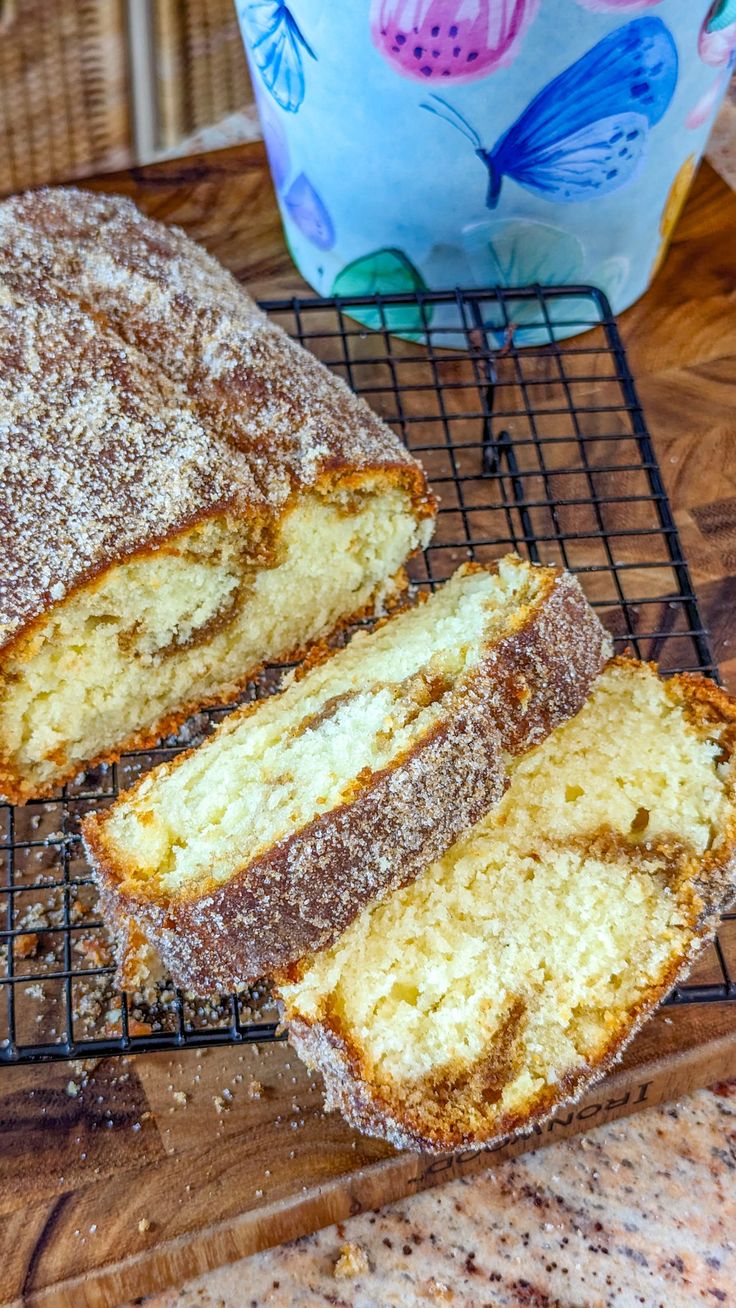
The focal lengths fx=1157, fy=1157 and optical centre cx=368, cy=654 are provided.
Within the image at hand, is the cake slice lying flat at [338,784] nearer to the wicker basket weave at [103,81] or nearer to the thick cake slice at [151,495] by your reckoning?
the thick cake slice at [151,495]

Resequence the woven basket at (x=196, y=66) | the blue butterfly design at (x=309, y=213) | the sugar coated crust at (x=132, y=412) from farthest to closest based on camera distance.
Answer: the woven basket at (x=196, y=66) → the blue butterfly design at (x=309, y=213) → the sugar coated crust at (x=132, y=412)

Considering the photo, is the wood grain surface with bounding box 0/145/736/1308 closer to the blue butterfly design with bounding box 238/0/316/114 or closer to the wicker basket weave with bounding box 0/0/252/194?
the blue butterfly design with bounding box 238/0/316/114

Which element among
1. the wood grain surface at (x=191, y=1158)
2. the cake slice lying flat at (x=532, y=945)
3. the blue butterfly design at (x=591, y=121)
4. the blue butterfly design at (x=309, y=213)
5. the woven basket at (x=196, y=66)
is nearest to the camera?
the cake slice lying flat at (x=532, y=945)

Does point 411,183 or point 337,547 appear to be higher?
point 411,183

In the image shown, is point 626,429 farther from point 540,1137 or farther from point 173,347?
point 540,1137

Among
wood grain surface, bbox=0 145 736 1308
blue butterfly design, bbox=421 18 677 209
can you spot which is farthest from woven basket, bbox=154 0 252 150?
wood grain surface, bbox=0 145 736 1308

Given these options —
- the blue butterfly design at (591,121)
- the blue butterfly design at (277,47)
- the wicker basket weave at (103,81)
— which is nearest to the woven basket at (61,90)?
the wicker basket weave at (103,81)

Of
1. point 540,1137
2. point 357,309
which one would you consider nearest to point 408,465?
point 357,309
